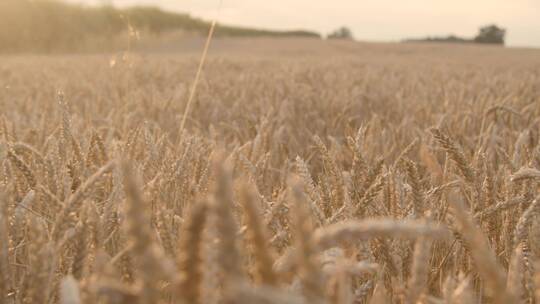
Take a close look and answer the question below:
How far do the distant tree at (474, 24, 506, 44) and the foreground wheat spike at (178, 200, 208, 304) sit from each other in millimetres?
42647

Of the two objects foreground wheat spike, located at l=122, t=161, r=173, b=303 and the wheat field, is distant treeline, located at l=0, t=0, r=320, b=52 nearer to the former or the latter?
the wheat field

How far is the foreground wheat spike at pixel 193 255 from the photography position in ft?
1.20

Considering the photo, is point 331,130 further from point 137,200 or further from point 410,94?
point 137,200

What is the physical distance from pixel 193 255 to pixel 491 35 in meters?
42.7

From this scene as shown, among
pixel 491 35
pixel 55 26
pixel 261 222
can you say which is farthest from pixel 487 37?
pixel 261 222

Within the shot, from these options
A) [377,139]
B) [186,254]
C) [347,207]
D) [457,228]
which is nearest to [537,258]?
[457,228]

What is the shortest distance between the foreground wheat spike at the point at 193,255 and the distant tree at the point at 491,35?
42647mm

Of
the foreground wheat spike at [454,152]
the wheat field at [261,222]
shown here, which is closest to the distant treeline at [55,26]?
the wheat field at [261,222]

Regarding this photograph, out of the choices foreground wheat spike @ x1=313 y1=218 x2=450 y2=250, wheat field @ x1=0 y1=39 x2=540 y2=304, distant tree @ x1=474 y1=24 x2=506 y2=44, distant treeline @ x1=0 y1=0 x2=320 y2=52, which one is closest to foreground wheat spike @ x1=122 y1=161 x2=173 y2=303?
wheat field @ x1=0 y1=39 x2=540 y2=304

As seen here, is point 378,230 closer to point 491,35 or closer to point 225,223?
point 225,223

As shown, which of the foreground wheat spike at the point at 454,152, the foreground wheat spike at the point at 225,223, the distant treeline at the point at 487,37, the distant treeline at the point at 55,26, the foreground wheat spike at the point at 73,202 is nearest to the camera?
the foreground wheat spike at the point at 225,223

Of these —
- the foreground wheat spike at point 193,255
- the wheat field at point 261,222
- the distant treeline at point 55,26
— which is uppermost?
the foreground wheat spike at point 193,255

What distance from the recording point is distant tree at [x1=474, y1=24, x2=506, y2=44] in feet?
130

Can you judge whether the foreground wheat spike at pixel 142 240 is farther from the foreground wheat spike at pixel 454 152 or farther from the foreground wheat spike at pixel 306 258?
the foreground wheat spike at pixel 454 152
